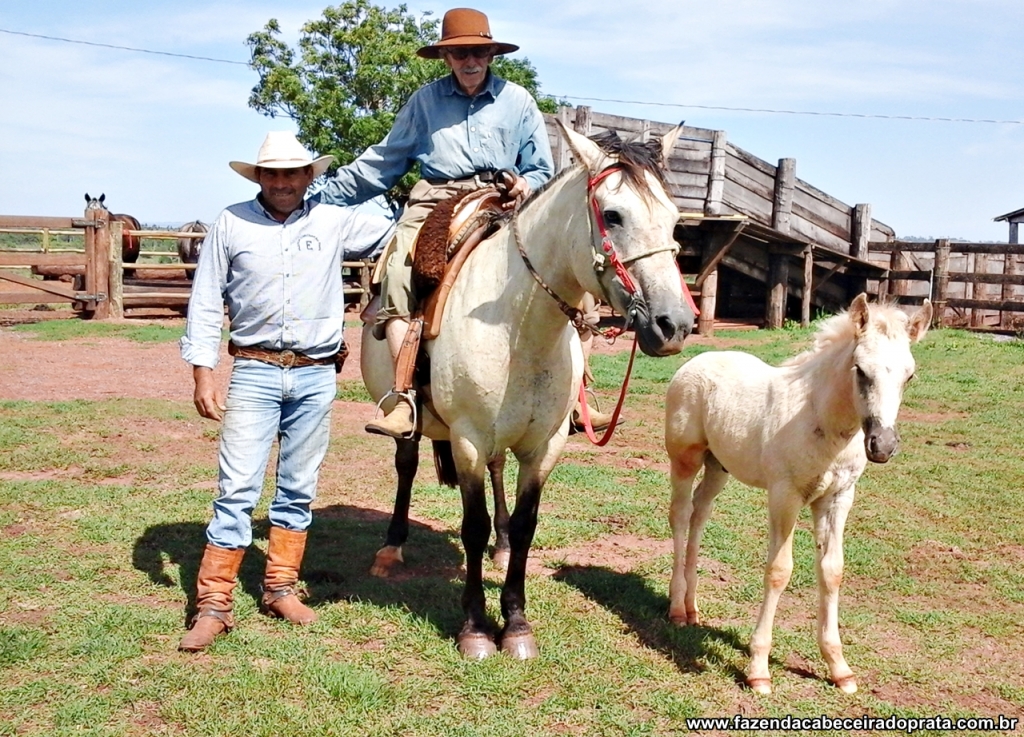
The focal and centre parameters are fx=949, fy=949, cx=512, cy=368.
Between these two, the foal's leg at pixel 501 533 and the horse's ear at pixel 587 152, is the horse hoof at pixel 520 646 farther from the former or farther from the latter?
the horse's ear at pixel 587 152

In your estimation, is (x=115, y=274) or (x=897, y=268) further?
(x=897, y=268)

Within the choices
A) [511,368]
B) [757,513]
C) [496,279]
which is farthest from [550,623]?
[757,513]

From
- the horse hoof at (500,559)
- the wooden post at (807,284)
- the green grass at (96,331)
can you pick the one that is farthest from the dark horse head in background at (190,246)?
the horse hoof at (500,559)

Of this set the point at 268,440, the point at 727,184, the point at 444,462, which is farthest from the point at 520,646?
the point at 727,184

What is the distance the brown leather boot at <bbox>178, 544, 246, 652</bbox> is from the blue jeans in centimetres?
6

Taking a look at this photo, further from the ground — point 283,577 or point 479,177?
point 479,177

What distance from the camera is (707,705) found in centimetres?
393

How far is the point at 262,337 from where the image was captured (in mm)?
4504

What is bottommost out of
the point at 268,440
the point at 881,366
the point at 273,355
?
the point at 268,440

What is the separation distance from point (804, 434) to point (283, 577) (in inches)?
102

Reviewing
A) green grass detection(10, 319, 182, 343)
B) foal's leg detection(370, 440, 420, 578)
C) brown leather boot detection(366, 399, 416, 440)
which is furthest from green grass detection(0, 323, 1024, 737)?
green grass detection(10, 319, 182, 343)

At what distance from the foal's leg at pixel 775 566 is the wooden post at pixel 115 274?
17062mm

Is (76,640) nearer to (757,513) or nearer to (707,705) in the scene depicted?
(707,705)

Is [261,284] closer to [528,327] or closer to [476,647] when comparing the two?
[528,327]
